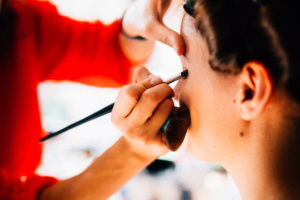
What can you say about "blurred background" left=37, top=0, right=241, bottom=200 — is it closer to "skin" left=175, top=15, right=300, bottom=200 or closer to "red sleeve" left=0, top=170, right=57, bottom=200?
"red sleeve" left=0, top=170, right=57, bottom=200

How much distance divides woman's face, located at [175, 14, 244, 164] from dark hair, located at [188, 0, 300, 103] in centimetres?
4

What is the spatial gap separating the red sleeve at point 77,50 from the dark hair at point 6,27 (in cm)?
7

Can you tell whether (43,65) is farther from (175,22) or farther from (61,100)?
(175,22)

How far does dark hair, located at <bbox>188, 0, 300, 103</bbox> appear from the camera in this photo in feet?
0.94

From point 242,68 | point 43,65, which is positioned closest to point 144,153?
point 242,68

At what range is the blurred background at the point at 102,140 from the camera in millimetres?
763

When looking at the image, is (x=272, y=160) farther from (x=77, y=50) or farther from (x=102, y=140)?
(x=77, y=50)

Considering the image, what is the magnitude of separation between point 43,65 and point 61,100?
0.15 m

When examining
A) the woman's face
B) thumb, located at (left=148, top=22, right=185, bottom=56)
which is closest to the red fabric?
thumb, located at (left=148, top=22, right=185, bottom=56)

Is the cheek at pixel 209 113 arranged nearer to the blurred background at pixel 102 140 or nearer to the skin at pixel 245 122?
the skin at pixel 245 122

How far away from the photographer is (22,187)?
0.55m

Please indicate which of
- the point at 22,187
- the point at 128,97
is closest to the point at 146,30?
the point at 128,97

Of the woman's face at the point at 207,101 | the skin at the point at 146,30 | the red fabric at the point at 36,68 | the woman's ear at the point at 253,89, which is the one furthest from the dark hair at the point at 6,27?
the woman's ear at the point at 253,89

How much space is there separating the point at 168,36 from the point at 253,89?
0.79ft
